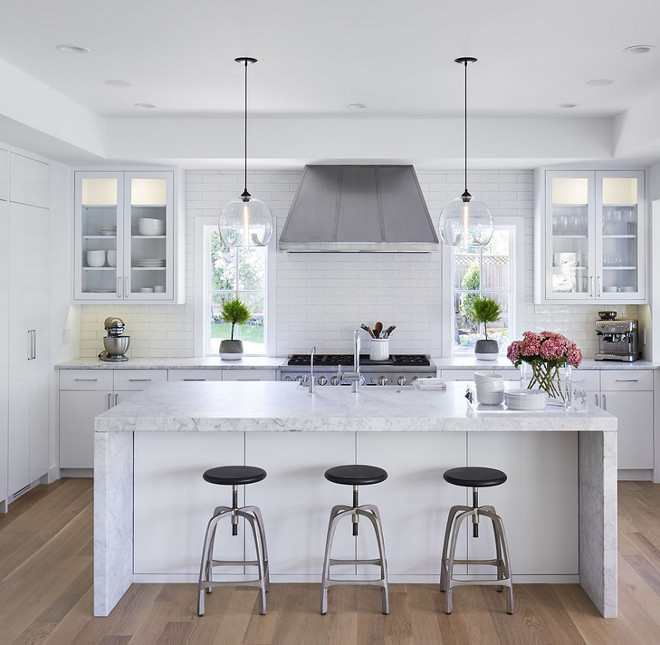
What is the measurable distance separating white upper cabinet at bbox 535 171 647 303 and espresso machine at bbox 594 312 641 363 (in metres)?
0.22

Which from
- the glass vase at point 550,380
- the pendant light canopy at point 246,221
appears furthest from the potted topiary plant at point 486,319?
the pendant light canopy at point 246,221

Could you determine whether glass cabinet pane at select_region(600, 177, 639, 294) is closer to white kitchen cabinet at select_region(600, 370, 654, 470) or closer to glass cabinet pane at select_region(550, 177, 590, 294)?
glass cabinet pane at select_region(550, 177, 590, 294)

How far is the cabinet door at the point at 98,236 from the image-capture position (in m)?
6.16

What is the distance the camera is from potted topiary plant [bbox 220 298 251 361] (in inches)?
252

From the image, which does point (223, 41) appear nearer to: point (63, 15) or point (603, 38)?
point (63, 15)

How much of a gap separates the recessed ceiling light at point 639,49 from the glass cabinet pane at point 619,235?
2118mm

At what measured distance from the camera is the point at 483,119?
5777 mm

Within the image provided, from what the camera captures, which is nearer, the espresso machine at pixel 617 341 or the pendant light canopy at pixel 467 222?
the pendant light canopy at pixel 467 222

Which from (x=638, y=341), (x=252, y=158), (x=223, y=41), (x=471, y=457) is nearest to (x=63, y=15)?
(x=223, y=41)

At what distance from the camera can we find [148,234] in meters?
6.23

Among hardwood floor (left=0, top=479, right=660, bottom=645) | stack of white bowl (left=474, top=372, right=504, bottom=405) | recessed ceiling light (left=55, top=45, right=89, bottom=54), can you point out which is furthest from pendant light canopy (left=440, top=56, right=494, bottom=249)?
recessed ceiling light (left=55, top=45, right=89, bottom=54)

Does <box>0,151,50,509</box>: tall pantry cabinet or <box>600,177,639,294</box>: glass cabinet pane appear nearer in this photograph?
<box>0,151,50,509</box>: tall pantry cabinet

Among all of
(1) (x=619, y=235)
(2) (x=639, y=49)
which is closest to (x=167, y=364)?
(1) (x=619, y=235)

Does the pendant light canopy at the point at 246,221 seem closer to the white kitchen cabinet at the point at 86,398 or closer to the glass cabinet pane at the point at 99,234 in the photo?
the white kitchen cabinet at the point at 86,398
